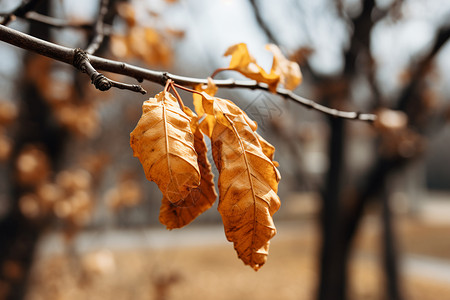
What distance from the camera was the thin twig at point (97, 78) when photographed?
584mm

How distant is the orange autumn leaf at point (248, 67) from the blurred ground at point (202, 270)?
311 centimetres

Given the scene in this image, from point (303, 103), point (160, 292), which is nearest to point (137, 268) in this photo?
point (160, 292)

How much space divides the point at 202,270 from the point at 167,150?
8.31 m

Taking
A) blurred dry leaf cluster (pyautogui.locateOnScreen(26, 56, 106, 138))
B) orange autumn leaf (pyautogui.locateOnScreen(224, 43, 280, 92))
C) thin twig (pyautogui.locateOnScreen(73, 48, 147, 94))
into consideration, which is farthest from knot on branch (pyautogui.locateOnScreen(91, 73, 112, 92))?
blurred dry leaf cluster (pyautogui.locateOnScreen(26, 56, 106, 138))

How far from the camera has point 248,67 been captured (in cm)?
89

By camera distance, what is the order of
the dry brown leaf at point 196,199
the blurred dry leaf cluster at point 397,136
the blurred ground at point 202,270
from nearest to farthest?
the dry brown leaf at point 196,199
the blurred dry leaf cluster at point 397,136
the blurred ground at point 202,270

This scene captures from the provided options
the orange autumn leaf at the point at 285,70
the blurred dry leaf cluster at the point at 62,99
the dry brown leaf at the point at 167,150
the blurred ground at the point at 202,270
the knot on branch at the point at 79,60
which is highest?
the blurred dry leaf cluster at the point at 62,99

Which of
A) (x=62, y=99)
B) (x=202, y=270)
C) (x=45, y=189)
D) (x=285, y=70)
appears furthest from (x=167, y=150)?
(x=202, y=270)

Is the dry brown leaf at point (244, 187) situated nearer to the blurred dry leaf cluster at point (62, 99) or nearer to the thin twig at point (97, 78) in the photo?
the thin twig at point (97, 78)

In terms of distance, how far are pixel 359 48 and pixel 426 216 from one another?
19140mm

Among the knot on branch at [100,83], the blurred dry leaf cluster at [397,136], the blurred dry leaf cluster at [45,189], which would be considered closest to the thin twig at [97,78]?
the knot on branch at [100,83]

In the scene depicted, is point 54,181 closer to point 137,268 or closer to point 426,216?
point 137,268

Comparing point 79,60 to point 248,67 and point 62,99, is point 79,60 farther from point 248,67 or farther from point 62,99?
point 62,99

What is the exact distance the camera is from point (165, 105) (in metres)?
0.66
